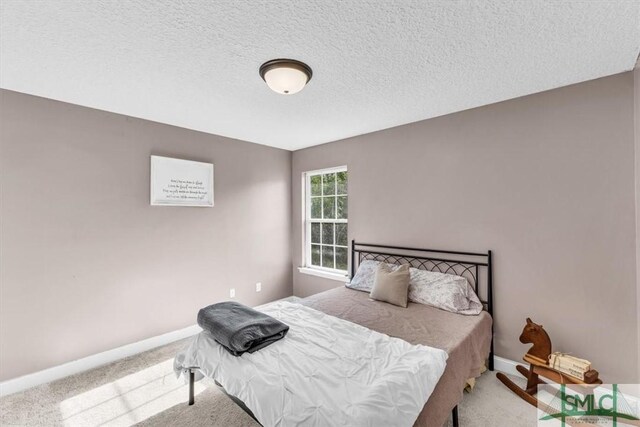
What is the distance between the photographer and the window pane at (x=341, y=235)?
13.3 feet

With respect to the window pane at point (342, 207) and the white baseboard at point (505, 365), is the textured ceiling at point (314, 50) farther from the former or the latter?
the white baseboard at point (505, 365)

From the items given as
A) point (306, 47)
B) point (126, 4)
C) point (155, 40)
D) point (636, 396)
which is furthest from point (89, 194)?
point (636, 396)

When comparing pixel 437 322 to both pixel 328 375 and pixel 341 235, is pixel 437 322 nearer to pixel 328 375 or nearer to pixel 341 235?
pixel 328 375

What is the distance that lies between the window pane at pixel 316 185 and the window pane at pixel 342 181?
1.16ft

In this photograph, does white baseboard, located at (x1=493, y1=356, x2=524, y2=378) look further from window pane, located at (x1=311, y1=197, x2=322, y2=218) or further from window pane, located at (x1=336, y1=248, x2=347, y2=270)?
window pane, located at (x1=311, y1=197, x2=322, y2=218)

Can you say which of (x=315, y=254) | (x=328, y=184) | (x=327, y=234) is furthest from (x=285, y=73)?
(x=315, y=254)

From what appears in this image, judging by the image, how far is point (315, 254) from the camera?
4.48m

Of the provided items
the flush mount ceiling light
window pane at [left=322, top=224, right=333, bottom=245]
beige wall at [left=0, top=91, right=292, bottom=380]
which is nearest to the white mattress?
beige wall at [left=0, top=91, right=292, bottom=380]

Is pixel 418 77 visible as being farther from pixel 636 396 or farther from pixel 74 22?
pixel 636 396

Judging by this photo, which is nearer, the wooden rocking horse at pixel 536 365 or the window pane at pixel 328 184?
the wooden rocking horse at pixel 536 365

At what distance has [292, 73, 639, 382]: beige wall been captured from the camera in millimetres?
2115

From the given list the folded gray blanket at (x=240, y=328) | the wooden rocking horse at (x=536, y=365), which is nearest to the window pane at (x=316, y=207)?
the folded gray blanket at (x=240, y=328)

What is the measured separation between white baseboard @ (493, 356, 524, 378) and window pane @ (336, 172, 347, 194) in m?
2.53

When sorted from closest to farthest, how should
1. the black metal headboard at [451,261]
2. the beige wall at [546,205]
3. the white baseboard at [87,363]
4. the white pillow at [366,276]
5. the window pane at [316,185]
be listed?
the beige wall at [546,205], the white baseboard at [87,363], the black metal headboard at [451,261], the white pillow at [366,276], the window pane at [316,185]
